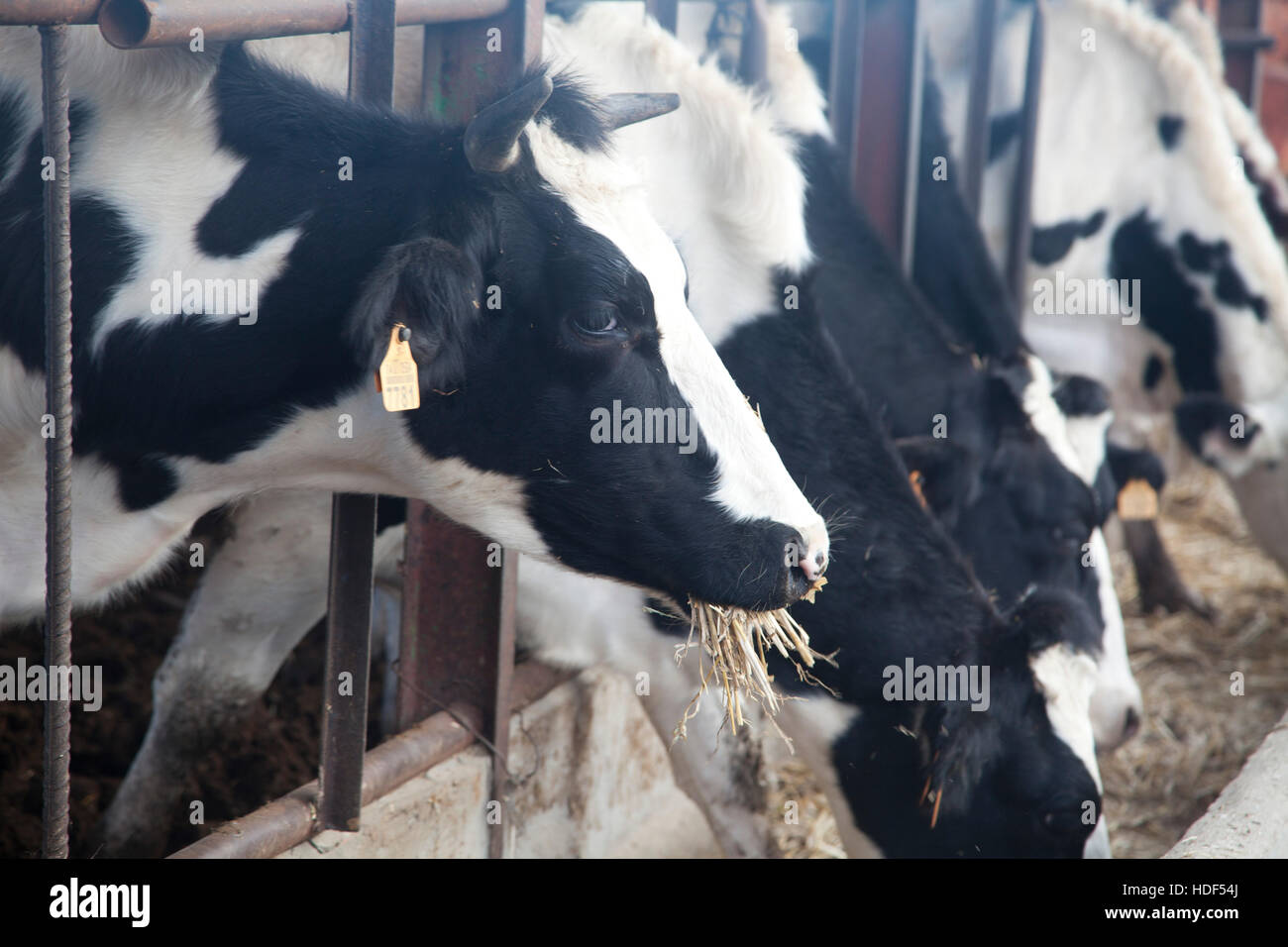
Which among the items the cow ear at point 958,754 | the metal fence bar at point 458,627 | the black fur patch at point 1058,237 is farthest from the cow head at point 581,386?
the black fur patch at point 1058,237

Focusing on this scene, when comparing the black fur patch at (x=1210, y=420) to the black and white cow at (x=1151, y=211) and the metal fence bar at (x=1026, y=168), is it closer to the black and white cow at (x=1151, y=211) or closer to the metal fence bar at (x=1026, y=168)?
the black and white cow at (x=1151, y=211)

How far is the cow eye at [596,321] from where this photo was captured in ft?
6.54

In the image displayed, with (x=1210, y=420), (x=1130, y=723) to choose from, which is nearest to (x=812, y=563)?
(x=1130, y=723)

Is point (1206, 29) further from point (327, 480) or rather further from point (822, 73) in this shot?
point (327, 480)

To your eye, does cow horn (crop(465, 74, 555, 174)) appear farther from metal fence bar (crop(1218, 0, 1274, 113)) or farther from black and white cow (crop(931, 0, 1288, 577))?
metal fence bar (crop(1218, 0, 1274, 113))

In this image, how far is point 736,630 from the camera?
2.25 m

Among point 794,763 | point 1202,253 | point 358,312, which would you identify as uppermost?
point 1202,253

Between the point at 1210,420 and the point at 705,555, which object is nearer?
the point at 705,555

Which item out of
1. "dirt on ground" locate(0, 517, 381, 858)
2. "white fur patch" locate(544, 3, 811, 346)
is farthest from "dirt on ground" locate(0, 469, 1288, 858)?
"white fur patch" locate(544, 3, 811, 346)

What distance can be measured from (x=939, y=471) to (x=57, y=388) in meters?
2.35

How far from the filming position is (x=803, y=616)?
2881mm

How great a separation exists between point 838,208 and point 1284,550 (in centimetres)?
313

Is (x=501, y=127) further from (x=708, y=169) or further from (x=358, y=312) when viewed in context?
(x=708, y=169)
